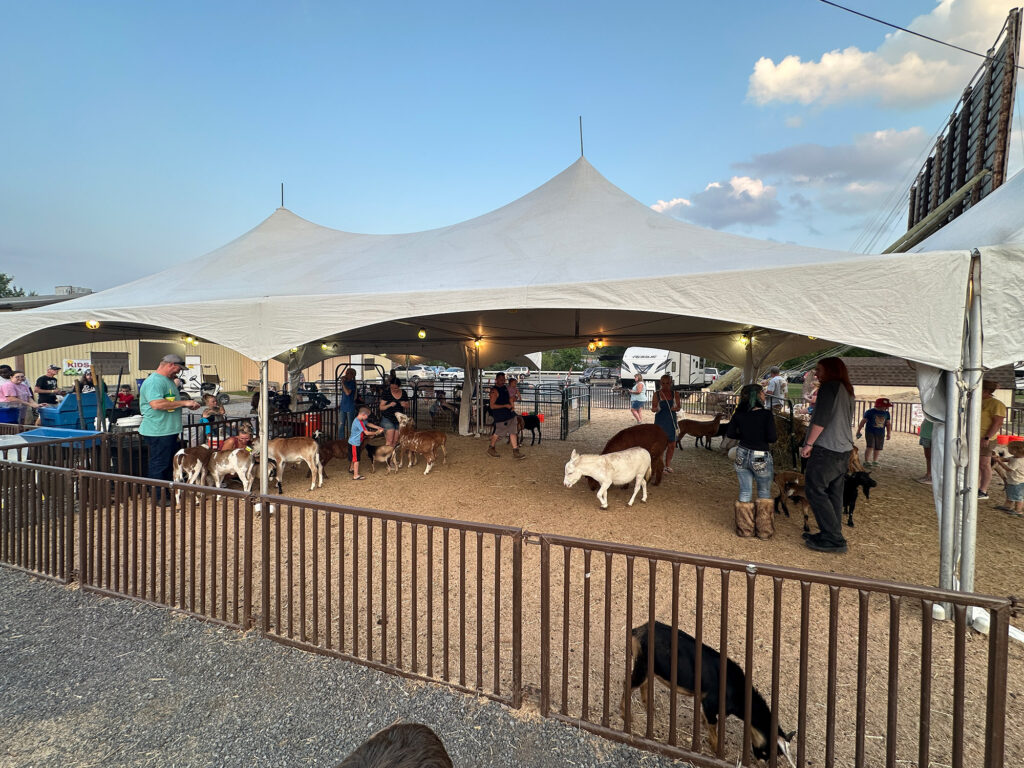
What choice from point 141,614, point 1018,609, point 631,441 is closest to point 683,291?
point 1018,609

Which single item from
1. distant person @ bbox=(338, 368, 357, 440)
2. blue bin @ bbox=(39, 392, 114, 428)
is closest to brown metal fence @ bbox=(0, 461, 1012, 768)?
blue bin @ bbox=(39, 392, 114, 428)

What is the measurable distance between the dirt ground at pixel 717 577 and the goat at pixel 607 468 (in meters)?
0.35

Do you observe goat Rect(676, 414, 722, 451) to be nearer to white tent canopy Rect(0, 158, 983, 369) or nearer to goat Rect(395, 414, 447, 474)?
white tent canopy Rect(0, 158, 983, 369)

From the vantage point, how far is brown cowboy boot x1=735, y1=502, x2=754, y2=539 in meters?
5.10

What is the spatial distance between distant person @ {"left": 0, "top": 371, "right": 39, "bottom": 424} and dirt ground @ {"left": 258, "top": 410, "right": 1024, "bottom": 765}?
520cm

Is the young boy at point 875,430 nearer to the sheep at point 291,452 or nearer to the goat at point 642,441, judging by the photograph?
the goat at point 642,441

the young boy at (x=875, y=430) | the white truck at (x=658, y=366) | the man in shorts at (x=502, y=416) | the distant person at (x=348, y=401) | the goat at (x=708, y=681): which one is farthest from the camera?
the white truck at (x=658, y=366)

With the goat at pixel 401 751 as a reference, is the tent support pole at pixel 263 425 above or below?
above

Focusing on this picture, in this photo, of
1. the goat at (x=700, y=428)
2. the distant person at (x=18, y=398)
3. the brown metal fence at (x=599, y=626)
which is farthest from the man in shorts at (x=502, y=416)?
the distant person at (x=18, y=398)

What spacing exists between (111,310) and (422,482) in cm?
449

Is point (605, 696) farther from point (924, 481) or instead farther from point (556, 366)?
point (556, 366)

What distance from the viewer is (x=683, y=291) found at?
397 centimetres

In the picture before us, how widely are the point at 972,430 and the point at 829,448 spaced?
1.33 m

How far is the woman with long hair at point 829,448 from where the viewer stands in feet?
14.8
